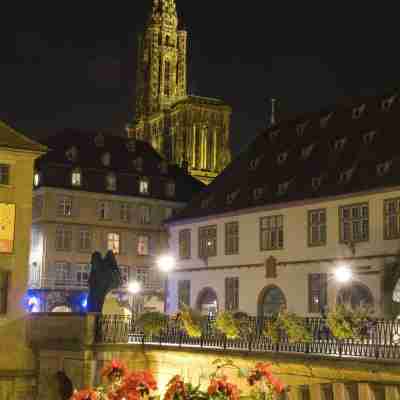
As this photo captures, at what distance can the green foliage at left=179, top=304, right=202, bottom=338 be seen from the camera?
27.1 meters

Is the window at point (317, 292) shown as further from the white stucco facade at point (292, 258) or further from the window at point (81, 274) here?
the window at point (81, 274)

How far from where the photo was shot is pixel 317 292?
1480 inches

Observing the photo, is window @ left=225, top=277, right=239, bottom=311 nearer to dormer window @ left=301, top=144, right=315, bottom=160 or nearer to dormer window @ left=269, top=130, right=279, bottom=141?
dormer window @ left=301, top=144, right=315, bottom=160

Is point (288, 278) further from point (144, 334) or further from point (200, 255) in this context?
point (144, 334)

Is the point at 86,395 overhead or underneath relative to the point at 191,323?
underneath

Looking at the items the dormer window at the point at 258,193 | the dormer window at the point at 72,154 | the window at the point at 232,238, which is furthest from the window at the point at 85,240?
the dormer window at the point at 258,193

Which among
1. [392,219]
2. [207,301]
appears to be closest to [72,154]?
[207,301]

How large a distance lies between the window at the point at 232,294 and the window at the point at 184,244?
13.5 feet

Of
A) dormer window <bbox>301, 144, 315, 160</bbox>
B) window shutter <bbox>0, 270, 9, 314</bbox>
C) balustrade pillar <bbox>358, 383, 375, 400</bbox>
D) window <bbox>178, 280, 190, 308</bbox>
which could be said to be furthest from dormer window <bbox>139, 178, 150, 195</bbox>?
balustrade pillar <bbox>358, 383, 375, 400</bbox>

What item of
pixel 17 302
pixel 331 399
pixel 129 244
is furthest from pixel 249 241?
pixel 331 399

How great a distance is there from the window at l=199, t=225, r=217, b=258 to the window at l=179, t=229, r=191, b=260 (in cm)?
108

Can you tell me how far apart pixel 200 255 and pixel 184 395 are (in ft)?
119

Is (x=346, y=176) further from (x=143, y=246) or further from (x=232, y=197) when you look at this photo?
(x=143, y=246)

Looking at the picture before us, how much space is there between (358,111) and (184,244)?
12.2 meters
